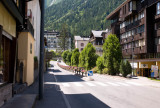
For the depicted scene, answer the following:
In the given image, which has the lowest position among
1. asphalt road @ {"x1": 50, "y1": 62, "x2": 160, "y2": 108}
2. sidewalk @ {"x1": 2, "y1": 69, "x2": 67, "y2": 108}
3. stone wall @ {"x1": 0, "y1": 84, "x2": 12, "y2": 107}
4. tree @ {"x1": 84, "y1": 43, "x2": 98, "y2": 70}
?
asphalt road @ {"x1": 50, "y1": 62, "x2": 160, "y2": 108}

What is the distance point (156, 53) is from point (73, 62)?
47501mm

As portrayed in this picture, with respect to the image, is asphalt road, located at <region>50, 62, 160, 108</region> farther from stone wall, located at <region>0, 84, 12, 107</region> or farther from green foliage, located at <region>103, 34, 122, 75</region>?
green foliage, located at <region>103, 34, 122, 75</region>

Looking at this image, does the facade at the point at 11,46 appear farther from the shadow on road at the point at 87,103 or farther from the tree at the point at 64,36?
the tree at the point at 64,36

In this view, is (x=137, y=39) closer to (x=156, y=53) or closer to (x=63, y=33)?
(x=156, y=53)

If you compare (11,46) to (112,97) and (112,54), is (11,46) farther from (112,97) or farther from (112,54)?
(112,54)

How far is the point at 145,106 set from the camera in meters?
9.56

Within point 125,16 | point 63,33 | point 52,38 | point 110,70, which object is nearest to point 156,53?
point 110,70

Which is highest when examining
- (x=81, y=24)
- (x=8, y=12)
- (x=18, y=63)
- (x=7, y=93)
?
(x=81, y=24)

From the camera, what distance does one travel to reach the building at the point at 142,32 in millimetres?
33125

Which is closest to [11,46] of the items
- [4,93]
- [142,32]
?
[4,93]

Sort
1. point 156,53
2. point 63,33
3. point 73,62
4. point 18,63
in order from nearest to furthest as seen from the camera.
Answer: point 18,63 < point 156,53 < point 73,62 < point 63,33

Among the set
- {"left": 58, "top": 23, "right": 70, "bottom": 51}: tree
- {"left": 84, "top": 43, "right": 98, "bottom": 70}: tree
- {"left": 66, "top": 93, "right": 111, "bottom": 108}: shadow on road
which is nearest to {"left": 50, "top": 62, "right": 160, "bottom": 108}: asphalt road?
{"left": 66, "top": 93, "right": 111, "bottom": 108}: shadow on road

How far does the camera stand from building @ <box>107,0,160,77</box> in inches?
1304

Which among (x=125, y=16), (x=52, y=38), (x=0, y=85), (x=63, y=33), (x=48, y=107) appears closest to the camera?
(x=0, y=85)
